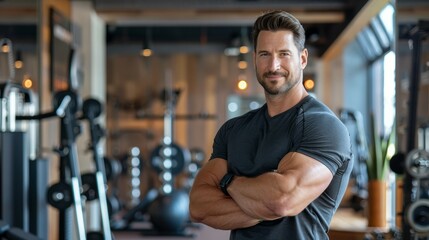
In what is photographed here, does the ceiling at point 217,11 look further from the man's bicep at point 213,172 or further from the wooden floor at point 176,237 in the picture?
the man's bicep at point 213,172

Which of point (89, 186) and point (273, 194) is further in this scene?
point (89, 186)

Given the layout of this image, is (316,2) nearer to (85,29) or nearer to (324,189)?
(85,29)

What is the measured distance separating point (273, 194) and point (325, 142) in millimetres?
194

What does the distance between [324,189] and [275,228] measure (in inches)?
6.7

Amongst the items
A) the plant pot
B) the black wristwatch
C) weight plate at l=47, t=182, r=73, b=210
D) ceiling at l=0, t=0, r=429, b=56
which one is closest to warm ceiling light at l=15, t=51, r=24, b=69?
ceiling at l=0, t=0, r=429, b=56

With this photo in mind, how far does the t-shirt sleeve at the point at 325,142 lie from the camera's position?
1.72 metres

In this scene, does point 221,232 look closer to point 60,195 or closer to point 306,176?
point 60,195

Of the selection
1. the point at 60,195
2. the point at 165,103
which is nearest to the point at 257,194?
the point at 60,195

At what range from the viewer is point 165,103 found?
1021cm

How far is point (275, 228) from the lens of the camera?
1758 mm

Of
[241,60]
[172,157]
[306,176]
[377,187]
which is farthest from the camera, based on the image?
[172,157]

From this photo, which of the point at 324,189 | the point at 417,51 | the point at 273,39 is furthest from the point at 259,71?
the point at 417,51

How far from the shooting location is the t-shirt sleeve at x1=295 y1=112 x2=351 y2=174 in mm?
1719

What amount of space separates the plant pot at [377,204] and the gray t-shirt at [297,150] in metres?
→ 5.15
